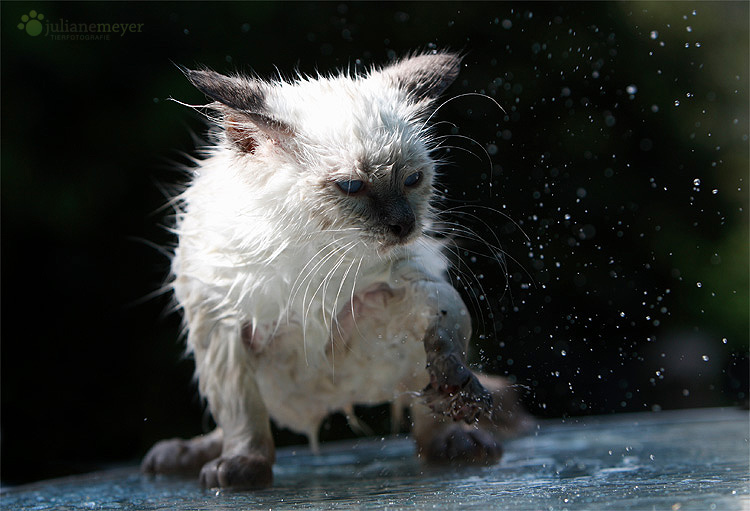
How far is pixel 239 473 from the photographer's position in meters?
2.97

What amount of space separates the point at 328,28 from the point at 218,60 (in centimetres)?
74

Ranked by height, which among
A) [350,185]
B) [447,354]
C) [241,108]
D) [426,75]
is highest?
[426,75]

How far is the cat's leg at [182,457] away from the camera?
3.62m

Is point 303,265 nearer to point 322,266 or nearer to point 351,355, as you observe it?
point 322,266

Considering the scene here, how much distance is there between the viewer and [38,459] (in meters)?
5.67

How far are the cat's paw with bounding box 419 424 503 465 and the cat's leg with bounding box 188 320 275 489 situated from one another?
0.62 metres

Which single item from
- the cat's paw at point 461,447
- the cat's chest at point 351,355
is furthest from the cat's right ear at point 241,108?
the cat's paw at point 461,447

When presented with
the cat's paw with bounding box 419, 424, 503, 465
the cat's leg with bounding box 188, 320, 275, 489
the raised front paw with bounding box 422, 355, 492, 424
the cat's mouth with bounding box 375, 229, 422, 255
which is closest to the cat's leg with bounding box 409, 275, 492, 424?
the raised front paw with bounding box 422, 355, 492, 424

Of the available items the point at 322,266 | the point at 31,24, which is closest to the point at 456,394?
the point at 322,266

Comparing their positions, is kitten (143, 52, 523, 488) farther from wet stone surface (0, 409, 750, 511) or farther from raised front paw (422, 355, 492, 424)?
wet stone surface (0, 409, 750, 511)

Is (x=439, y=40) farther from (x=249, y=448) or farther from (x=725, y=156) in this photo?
(x=249, y=448)

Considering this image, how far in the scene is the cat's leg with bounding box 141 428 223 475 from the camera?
11.9 ft

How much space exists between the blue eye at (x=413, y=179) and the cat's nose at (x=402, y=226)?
6.7 inches

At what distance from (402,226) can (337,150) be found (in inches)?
12.5
